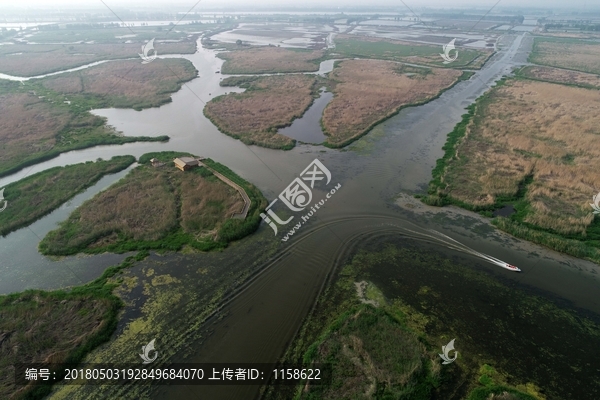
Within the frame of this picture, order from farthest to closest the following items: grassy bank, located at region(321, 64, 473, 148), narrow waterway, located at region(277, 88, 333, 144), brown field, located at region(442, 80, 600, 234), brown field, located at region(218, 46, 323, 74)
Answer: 1. brown field, located at region(218, 46, 323, 74)
2. grassy bank, located at region(321, 64, 473, 148)
3. narrow waterway, located at region(277, 88, 333, 144)
4. brown field, located at region(442, 80, 600, 234)

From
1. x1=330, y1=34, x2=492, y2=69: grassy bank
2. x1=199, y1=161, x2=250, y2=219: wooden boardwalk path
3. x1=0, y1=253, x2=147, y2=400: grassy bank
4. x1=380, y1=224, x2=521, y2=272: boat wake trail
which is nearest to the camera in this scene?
x1=0, y1=253, x2=147, y2=400: grassy bank

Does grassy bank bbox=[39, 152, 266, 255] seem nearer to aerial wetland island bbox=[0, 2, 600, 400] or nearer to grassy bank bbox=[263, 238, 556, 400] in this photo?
aerial wetland island bbox=[0, 2, 600, 400]

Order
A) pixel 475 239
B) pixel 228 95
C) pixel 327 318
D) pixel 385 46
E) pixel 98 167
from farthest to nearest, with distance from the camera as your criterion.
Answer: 1. pixel 385 46
2. pixel 228 95
3. pixel 98 167
4. pixel 475 239
5. pixel 327 318

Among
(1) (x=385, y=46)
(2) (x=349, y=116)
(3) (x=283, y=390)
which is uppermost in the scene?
(1) (x=385, y=46)

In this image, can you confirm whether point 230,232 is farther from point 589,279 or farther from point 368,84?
point 368,84

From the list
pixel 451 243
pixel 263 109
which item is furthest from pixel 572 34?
pixel 451 243

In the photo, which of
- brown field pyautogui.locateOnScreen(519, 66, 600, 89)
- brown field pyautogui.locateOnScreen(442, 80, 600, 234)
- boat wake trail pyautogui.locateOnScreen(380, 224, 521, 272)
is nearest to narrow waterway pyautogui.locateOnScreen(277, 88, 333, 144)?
brown field pyautogui.locateOnScreen(442, 80, 600, 234)

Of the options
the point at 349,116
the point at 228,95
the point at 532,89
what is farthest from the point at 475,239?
the point at 532,89
